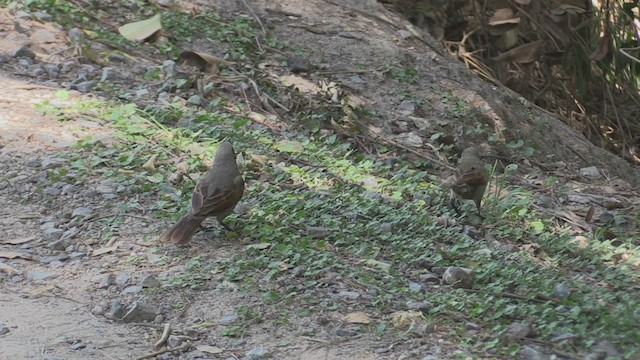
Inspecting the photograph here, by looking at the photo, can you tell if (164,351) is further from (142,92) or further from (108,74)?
(108,74)

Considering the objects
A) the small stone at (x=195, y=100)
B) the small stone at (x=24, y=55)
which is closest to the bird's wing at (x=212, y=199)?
the small stone at (x=195, y=100)

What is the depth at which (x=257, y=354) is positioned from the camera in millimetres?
4273

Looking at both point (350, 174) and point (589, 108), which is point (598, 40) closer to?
point (589, 108)

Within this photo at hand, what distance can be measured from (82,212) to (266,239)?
3.78 ft

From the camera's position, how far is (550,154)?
8188 mm

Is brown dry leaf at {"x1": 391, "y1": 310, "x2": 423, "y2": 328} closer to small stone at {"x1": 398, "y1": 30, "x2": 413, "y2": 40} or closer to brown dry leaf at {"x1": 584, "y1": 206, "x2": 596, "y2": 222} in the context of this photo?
brown dry leaf at {"x1": 584, "y1": 206, "x2": 596, "y2": 222}

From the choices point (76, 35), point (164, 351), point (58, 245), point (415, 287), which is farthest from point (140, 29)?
Answer: point (164, 351)

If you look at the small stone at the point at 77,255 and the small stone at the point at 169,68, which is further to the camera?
the small stone at the point at 169,68

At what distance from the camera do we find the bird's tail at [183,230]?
5.18 metres

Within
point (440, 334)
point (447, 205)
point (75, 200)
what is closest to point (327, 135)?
point (447, 205)

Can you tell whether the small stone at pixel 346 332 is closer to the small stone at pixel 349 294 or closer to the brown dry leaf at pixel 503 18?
the small stone at pixel 349 294

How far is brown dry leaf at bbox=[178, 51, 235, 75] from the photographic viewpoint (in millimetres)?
7840

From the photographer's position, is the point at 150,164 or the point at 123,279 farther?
the point at 150,164

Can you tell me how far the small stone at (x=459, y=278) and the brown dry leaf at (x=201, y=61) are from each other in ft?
11.4
